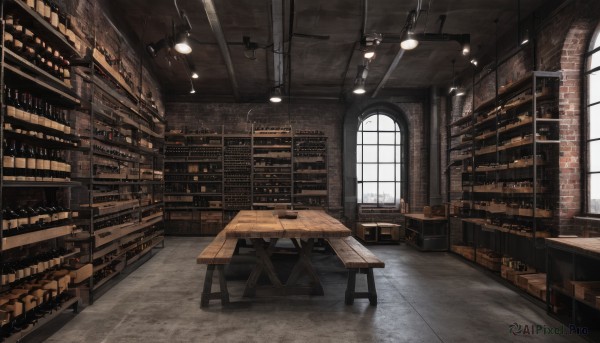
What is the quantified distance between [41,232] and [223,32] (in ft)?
13.7

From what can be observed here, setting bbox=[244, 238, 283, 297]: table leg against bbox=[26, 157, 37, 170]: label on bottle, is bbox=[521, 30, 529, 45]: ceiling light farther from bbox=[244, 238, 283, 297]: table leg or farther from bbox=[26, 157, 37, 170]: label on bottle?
bbox=[26, 157, 37, 170]: label on bottle

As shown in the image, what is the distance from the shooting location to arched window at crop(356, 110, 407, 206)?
399 inches

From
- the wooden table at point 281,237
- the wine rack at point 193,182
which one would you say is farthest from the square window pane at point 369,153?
the wooden table at point 281,237

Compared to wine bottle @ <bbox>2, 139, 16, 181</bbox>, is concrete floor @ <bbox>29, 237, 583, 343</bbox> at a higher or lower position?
lower

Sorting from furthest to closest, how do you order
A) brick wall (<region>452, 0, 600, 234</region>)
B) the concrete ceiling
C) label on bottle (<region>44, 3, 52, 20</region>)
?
the concrete ceiling
brick wall (<region>452, 0, 600, 234</region>)
label on bottle (<region>44, 3, 52, 20</region>)

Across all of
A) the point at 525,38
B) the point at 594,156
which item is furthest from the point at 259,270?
the point at 525,38

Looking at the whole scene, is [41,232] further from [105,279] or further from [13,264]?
[105,279]

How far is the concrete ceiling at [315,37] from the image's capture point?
535 centimetres

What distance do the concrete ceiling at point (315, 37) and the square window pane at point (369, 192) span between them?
2.50 meters

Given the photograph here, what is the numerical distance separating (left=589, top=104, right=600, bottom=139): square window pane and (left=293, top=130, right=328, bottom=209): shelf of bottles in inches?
220

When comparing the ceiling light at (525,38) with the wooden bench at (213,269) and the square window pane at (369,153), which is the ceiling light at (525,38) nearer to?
the square window pane at (369,153)

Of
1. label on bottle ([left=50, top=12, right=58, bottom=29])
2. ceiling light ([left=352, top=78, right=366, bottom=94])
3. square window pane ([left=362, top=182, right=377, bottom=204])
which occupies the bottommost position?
square window pane ([left=362, top=182, right=377, bottom=204])

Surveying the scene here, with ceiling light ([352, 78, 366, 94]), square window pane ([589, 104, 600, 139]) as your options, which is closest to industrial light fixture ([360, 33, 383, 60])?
ceiling light ([352, 78, 366, 94])

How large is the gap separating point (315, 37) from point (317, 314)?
431 centimetres
